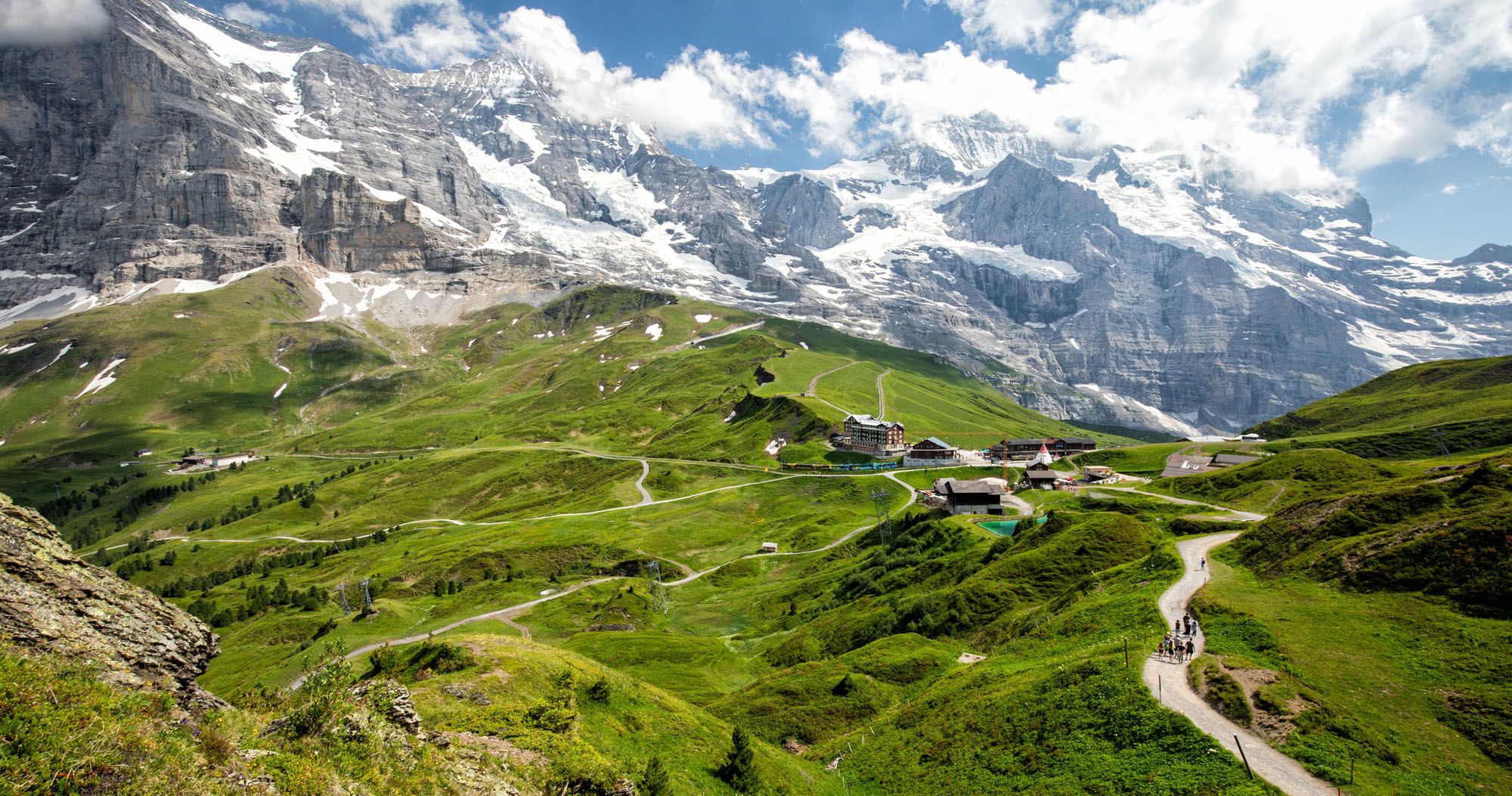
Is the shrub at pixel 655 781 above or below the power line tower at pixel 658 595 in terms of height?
above

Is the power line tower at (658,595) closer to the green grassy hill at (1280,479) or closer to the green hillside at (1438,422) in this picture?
the green grassy hill at (1280,479)

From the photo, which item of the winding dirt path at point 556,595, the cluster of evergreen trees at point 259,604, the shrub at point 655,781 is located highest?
the shrub at point 655,781

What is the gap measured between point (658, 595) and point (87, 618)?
256ft

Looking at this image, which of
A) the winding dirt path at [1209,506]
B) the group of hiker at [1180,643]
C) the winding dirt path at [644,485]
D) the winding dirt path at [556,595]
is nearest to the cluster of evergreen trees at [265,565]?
the winding dirt path at [644,485]

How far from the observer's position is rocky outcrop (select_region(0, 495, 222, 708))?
15430mm

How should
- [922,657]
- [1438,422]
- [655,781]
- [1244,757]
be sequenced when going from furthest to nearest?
[1438,422]
[922,657]
[655,781]
[1244,757]

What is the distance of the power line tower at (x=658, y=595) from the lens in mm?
86688

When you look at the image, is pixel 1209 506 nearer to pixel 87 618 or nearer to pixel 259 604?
pixel 87 618

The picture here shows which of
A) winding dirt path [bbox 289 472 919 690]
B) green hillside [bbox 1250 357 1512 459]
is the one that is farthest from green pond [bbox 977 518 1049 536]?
green hillside [bbox 1250 357 1512 459]

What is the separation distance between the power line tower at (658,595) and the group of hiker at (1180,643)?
207 ft

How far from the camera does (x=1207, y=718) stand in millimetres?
27547

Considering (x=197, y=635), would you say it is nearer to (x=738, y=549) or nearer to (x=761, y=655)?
(x=761, y=655)

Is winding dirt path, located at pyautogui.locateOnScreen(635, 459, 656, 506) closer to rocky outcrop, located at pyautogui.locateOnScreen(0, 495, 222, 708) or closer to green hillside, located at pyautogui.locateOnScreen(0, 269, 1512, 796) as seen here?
green hillside, located at pyautogui.locateOnScreen(0, 269, 1512, 796)

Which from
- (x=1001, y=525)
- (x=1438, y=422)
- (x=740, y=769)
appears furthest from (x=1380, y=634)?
(x=1438, y=422)
